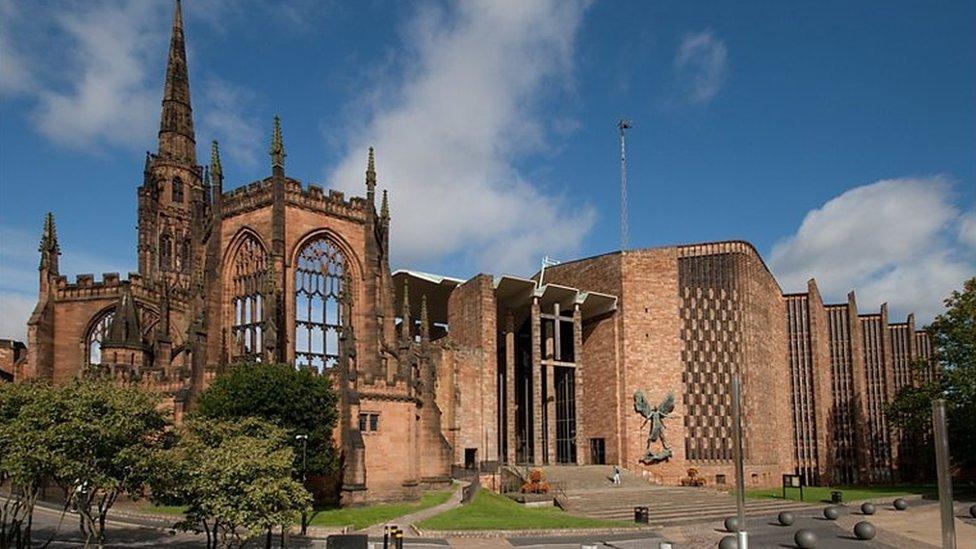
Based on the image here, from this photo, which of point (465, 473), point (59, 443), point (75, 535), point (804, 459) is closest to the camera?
point (59, 443)

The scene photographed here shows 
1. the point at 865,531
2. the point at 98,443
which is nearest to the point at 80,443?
the point at 98,443

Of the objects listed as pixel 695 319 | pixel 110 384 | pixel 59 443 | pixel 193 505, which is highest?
pixel 695 319

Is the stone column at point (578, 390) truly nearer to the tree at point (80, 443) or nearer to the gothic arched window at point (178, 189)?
the gothic arched window at point (178, 189)

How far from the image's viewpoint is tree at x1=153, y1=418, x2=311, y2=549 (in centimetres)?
1994

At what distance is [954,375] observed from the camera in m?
46.1

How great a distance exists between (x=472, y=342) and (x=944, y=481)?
41228 millimetres

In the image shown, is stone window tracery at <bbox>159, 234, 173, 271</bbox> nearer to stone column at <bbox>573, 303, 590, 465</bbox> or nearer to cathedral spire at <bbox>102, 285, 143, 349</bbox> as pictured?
cathedral spire at <bbox>102, 285, 143, 349</bbox>

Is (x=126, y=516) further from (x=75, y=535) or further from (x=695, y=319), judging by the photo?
(x=695, y=319)

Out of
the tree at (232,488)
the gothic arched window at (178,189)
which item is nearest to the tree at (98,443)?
the tree at (232,488)

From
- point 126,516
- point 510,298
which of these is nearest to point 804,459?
point 510,298

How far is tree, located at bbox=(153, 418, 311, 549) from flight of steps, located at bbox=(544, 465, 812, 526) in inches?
816

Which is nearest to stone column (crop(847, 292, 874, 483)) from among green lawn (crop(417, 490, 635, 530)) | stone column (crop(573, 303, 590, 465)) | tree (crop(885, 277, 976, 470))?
tree (crop(885, 277, 976, 470))

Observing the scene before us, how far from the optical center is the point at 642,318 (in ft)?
193

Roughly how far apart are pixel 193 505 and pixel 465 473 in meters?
29.7
